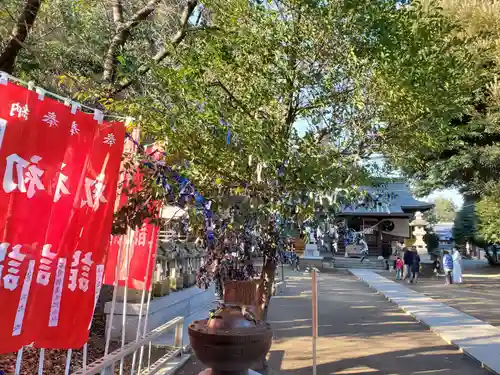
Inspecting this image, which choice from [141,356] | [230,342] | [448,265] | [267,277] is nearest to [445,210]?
[448,265]

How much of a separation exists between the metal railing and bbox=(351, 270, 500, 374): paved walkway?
5042 mm

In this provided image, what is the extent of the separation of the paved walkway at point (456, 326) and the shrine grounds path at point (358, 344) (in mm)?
218

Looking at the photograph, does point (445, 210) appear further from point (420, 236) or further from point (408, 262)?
point (408, 262)

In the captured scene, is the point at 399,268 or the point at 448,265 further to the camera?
the point at 399,268

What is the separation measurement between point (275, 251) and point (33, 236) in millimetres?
3486

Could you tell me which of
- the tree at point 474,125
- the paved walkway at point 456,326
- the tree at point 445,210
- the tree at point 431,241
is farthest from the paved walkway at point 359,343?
the tree at point 445,210

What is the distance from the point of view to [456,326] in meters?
10.4

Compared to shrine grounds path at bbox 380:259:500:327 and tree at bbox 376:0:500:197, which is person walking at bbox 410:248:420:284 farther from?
tree at bbox 376:0:500:197

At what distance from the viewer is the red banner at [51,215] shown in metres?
3.13

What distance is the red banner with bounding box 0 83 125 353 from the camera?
3.13 metres

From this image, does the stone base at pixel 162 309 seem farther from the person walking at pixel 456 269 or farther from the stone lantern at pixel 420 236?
the stone lantern at pixel 420 236

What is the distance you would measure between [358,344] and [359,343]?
0.10 meters

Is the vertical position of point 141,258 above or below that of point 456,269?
below

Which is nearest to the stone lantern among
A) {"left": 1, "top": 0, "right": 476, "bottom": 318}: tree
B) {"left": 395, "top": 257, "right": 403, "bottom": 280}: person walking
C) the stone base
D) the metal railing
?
{"left": 395, "top": 257, "right": 403, "bottom": 280}: person walking
